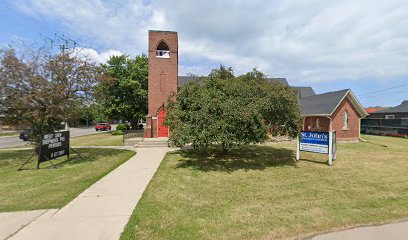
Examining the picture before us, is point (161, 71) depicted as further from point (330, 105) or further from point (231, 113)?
point (330, 105)

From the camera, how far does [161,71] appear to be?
65.0ft

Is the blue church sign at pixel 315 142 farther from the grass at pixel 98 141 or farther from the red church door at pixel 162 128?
the grass at pixel 98 141

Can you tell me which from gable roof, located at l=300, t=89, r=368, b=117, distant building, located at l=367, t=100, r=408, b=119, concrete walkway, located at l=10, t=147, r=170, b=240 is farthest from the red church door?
distant building, located at l=367, t=100, r=408, b=119

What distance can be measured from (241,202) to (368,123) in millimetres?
40897

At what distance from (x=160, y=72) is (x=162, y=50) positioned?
7.13ft

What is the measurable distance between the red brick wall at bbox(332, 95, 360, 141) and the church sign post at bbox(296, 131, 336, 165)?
11.5 m

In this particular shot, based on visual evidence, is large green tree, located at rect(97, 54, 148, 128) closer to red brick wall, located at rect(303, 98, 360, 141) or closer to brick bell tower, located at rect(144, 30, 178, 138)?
brick bell tower, located at rect(144, 30, 178, 138)

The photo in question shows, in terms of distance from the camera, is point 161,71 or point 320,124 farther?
point 320,124

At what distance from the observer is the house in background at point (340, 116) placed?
2090cm

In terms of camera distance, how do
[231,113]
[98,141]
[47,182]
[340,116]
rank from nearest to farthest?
[47,182], [231,113], [340,116], [98,141]

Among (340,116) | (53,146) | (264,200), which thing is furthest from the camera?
(340,116)

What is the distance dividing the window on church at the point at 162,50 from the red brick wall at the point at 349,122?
1665 cm

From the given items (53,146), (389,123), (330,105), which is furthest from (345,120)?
(53,146)

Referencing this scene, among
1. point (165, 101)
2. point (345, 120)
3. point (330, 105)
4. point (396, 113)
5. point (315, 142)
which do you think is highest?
point (165, 101)
